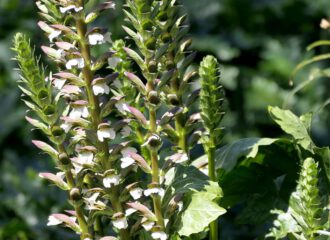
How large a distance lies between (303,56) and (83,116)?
234 cm

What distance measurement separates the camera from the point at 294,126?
4.75ft

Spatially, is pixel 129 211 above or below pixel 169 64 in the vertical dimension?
below

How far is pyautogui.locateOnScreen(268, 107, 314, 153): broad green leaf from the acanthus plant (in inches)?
6.5

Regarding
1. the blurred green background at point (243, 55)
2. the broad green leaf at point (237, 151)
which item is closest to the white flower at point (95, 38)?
the broad green leaf at point (237, 151)

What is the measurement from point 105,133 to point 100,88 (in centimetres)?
6

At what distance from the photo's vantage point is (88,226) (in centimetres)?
124

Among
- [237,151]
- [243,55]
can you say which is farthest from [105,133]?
[243,55]

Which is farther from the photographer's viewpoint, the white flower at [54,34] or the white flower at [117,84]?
the white flower at [117,84]

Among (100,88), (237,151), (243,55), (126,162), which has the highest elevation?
(100,88)

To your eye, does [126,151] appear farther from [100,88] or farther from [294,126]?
[294,126]

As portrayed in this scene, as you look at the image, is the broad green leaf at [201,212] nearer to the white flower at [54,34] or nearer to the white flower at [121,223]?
the white flower at [121,223]

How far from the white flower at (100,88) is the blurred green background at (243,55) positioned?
1708 mm

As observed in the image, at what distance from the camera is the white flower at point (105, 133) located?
1.16m

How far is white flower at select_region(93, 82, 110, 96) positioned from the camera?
1.17m
